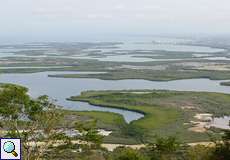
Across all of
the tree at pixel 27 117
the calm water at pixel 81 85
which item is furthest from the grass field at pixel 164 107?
the tree at pixel 27 117

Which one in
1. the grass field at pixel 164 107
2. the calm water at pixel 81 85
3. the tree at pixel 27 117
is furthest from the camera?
the calm water at pixel 81 85

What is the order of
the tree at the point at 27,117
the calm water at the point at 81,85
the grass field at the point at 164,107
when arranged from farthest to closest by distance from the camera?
1. the calm water at the point at 81,85
2. the grass field at the point at 164,107
3. the tree at the point at 27,117

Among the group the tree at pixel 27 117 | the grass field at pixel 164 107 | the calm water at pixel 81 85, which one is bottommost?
the calm water at pixel 81 85

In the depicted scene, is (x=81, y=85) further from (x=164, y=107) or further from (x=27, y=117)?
(x=27, y=117)

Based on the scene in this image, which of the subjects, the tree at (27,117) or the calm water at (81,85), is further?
the calm water at (81,85)

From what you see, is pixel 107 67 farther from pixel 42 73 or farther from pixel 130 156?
pixel 130 156

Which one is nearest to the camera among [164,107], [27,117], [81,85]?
[27,117]

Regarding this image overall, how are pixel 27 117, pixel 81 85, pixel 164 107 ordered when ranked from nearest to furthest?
pixel 27 117 < pixel 164 107 < pixel 81 85

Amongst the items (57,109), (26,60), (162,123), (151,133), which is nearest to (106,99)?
(162,123)

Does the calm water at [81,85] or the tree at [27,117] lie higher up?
the tree at [27,117]

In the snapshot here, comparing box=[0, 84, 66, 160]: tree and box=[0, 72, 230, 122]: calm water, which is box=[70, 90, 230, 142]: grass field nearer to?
box=[0, 72, 230, 122]: calm water

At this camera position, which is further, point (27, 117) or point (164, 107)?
point (164, 107)

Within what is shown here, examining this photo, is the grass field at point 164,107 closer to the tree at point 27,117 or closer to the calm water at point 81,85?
the calm water at point 81,85

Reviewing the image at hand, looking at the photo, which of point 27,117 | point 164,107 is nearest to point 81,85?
point 164,107
